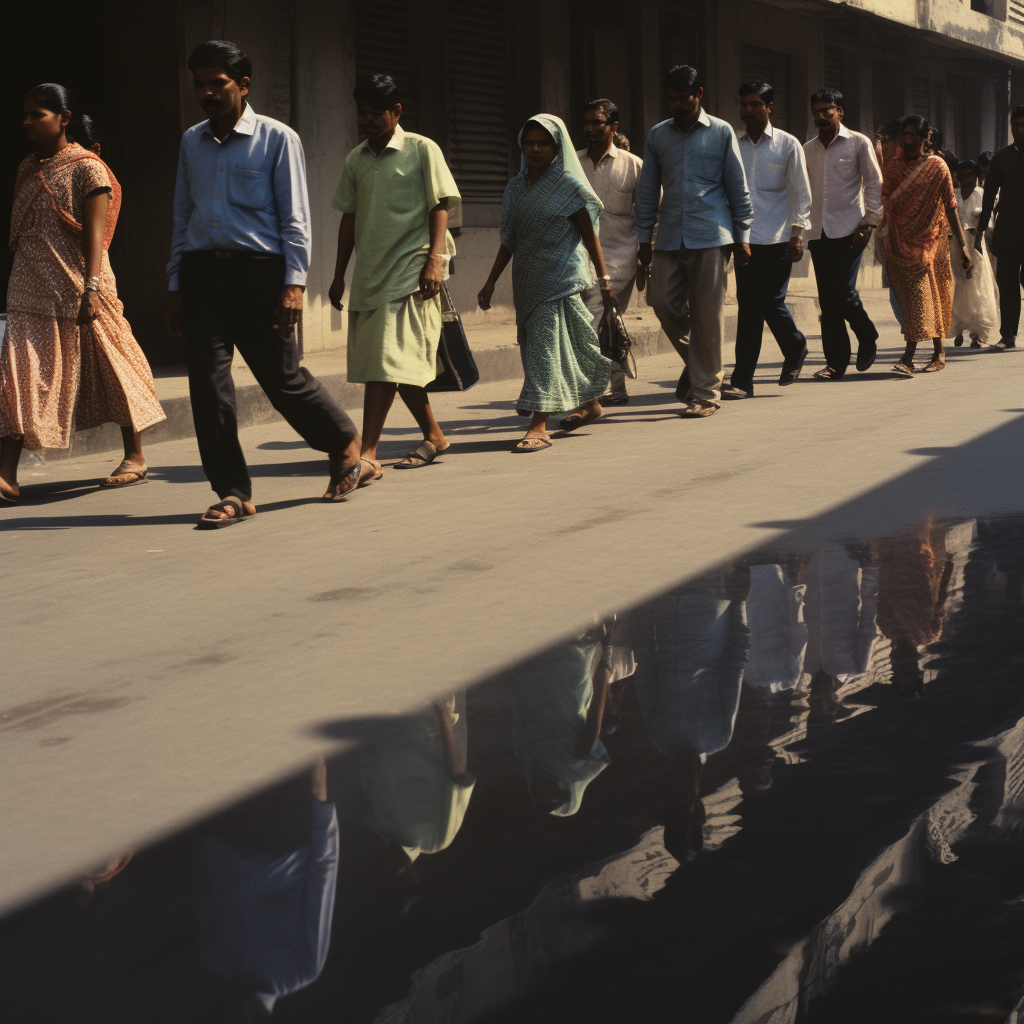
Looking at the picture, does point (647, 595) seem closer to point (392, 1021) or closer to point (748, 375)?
point (392, 1021)

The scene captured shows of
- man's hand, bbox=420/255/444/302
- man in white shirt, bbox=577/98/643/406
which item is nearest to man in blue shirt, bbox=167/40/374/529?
man's hand, bbox=420/255/444/302

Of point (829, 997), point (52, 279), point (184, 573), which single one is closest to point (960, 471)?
point (184, 573)

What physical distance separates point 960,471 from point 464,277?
8.57 metres

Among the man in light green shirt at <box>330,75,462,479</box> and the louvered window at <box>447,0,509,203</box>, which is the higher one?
the louvered window at <box>447,0,509,203</box>

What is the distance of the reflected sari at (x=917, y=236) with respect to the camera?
37.1 ft

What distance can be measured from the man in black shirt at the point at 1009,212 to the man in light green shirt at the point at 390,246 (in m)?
6.78

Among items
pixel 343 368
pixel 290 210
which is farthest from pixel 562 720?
pixel 343 368

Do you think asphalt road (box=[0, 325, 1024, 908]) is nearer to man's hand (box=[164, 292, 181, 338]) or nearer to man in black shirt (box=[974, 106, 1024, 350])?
man's hand (box=[164, 292, 181, 338])

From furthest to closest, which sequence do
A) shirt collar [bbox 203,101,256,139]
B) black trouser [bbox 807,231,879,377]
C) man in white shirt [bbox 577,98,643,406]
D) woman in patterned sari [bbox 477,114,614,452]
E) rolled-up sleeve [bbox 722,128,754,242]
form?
black trouser [bbox 807,231,879,377]
man in white shirt [bbox 577,98,643,406]
rolled-up sleeve [bbox 722,128,754,242]
woman in patterned sari [bbox 477,114,614,452]
shirt collar [bbox 203,101,256,139]

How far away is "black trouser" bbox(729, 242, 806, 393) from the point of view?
33.0ft

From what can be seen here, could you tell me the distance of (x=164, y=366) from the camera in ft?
37.5

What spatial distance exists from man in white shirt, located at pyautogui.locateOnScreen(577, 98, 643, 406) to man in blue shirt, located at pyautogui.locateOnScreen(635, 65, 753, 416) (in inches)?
23.6

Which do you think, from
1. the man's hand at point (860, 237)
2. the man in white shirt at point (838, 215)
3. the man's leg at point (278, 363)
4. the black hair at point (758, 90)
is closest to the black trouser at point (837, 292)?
the man in white shirt at point (838, 215)

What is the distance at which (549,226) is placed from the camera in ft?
25.2
